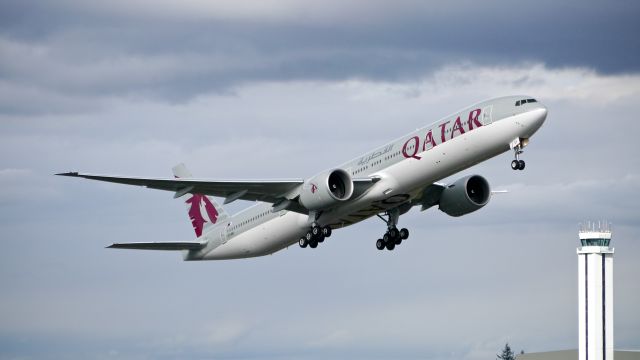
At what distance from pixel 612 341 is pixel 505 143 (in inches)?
3709

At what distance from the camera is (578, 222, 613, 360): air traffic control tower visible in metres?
149

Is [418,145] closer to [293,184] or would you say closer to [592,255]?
[293,184]

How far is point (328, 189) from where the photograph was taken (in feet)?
211

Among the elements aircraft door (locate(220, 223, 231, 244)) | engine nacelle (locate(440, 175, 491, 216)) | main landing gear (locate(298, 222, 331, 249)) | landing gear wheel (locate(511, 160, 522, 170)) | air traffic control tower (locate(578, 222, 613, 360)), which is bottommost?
main landing gear (locate(298, 222, 331, 249))

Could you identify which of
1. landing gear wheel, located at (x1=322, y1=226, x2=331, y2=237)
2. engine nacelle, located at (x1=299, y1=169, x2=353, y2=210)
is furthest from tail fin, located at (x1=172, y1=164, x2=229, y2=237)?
engine nacelle, located at (x1=299, y1=169, x2=353, y2=210)

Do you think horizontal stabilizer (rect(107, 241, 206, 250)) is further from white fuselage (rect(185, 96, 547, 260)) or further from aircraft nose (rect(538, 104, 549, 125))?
aircraft nose (rect(538, 104, 549, 125))

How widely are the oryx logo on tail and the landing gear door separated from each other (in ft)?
76.5

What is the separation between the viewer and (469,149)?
61000 millimetres

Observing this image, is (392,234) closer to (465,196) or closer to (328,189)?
(465,196)

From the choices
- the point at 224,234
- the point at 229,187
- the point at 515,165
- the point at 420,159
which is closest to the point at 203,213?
the point at 224,234

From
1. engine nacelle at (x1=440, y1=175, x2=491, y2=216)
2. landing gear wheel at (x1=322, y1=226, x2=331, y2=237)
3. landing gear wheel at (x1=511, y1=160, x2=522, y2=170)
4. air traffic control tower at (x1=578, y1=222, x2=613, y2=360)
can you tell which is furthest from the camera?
air traffic control tower at (x1=578, y1=222, x2=613, y2=360)

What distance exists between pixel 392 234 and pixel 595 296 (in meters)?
87.1

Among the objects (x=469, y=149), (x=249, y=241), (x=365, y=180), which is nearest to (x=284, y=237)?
(x=249, y=241)

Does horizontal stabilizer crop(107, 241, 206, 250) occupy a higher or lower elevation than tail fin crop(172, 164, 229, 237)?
lower
